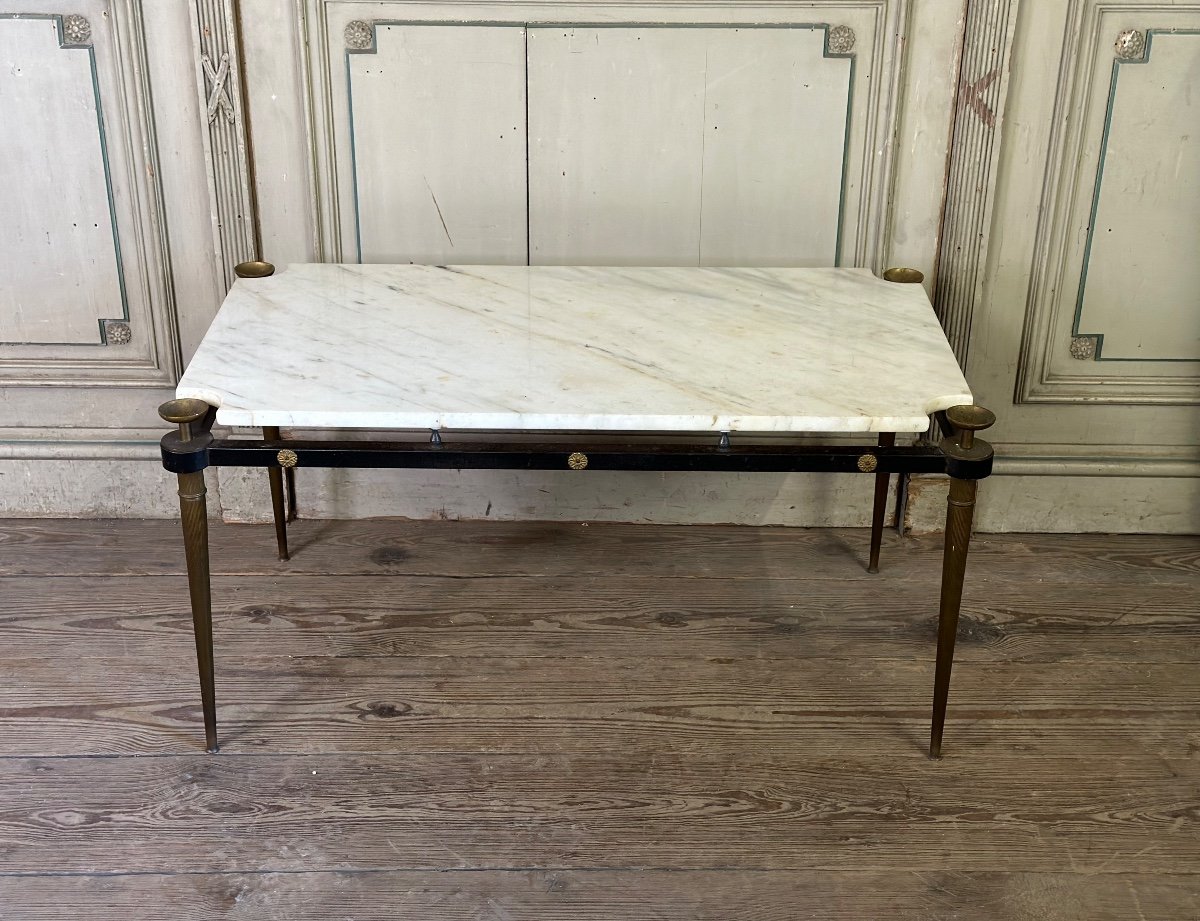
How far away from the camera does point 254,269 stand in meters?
2.54

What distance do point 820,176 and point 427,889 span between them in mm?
1751

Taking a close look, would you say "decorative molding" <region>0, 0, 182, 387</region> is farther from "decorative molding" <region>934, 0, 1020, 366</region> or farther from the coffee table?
"decorative molding" <region>934, 0, 1020, 366</region>

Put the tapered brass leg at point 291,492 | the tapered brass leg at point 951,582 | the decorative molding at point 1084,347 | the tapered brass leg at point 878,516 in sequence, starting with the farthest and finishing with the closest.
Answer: the tapered brass leg at point 291,492
the decorative molding at point 1084,347
the tapered brass leg at point 878,516
the tapered brass leg at point 951,582

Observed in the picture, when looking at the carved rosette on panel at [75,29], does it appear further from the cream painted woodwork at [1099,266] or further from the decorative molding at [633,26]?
the cream painted woodwork at [1099,266]

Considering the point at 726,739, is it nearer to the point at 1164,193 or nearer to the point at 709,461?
the point at 709,461

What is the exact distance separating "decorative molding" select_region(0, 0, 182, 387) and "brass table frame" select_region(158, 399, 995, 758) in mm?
895

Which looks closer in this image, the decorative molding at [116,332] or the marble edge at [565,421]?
the marble edge at [565,421]

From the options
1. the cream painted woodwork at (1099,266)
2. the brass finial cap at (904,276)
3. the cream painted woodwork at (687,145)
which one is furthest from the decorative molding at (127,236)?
the cream painted woodwork at (1099,266)

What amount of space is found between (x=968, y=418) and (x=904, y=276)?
66 cm

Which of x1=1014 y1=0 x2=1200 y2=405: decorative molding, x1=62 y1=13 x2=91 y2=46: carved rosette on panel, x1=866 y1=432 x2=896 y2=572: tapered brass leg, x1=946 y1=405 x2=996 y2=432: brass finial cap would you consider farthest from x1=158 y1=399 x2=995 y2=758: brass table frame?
x1=62 y1=13 x2=91 y2=46: carved rosette on panel

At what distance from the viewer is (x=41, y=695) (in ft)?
7.75

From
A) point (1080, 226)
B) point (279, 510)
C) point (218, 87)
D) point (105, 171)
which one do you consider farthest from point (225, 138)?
point (1080, 226)

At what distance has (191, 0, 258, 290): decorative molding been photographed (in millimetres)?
2596

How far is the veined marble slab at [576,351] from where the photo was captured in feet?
6.43
